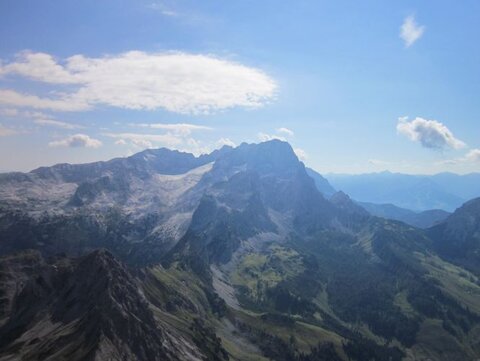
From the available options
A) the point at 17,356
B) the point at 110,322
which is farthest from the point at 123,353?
the point at 17,356

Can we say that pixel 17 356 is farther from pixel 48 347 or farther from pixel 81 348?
pixel 81 348

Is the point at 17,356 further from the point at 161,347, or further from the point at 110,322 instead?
the point at 161,347

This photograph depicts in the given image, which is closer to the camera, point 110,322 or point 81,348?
point 81,348

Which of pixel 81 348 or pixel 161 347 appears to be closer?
pixel 81 348

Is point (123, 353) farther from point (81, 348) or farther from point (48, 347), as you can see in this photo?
point (48, 347)

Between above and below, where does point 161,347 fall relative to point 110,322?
below

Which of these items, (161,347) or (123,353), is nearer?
(123,353)

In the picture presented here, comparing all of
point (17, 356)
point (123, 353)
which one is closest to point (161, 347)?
point (123, 353)

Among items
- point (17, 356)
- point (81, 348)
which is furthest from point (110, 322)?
point (17, 356)
